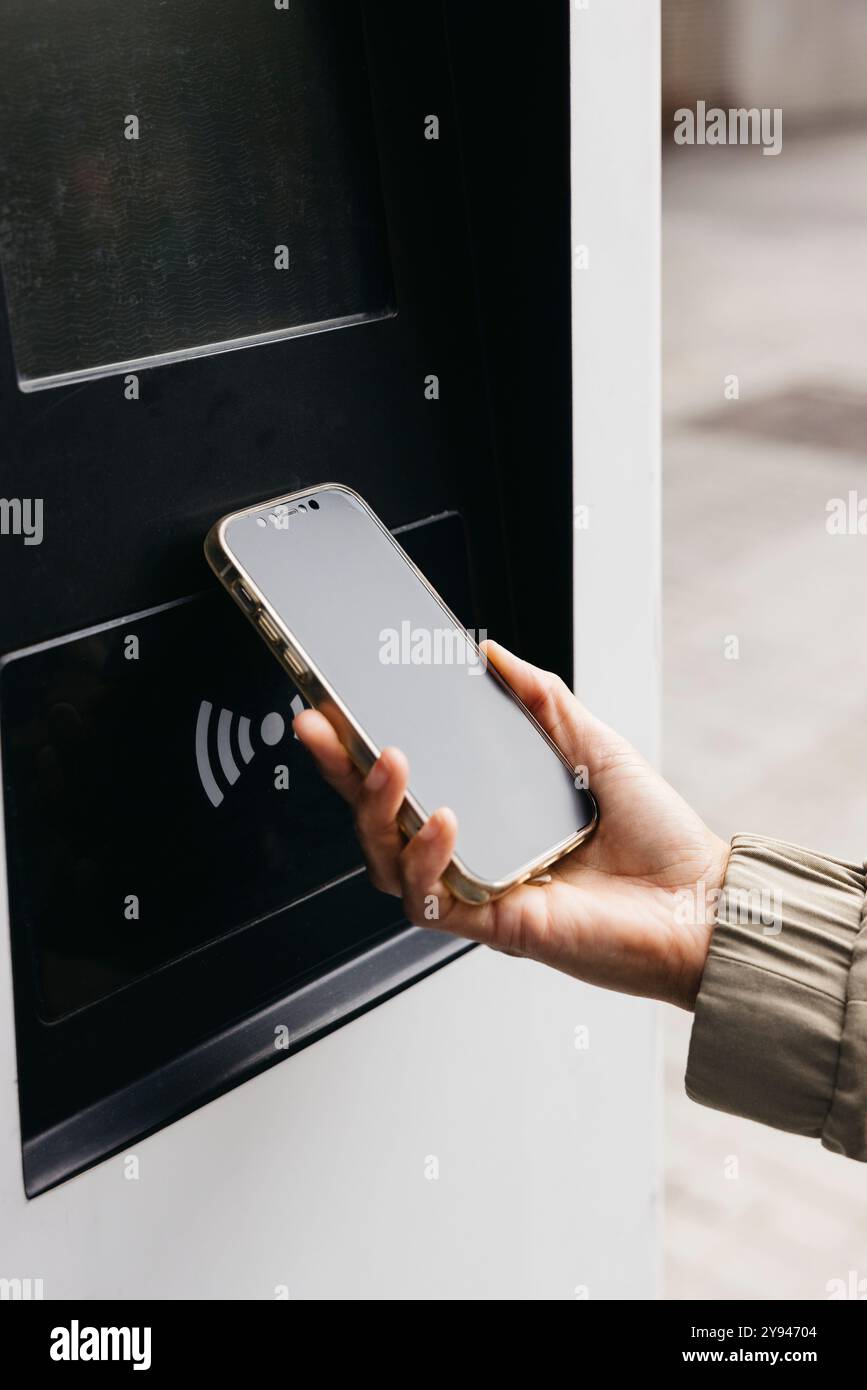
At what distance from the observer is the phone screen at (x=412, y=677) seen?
2.21 feet

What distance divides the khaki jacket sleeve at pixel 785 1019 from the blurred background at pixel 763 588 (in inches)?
34.3

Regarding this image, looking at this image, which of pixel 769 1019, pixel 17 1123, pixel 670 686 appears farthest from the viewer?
pixel 670 686

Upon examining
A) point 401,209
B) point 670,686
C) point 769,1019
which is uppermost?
point 401,209

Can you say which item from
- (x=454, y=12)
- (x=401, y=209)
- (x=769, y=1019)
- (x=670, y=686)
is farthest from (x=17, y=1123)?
(x=670, y=686)

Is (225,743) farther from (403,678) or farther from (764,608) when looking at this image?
(764,608)

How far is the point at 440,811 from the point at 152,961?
17 centimetres

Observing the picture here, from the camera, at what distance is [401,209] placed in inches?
29.3

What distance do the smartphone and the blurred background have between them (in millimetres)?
980

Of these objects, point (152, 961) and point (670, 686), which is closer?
point (152, 961)

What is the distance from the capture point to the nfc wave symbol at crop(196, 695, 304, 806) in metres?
0.69

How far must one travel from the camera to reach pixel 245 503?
0.69m

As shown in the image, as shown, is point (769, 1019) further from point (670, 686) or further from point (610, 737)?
point (670, 686)

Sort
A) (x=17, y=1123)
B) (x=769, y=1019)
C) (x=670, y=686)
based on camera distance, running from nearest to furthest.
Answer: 1. (x=17, y=1123)
2. (x=769, y=1019)
3. (x=670, y=686)

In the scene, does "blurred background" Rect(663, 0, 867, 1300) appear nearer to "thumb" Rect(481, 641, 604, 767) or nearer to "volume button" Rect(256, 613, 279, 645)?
"thumb" Rect(481, 641, 604, 767)
